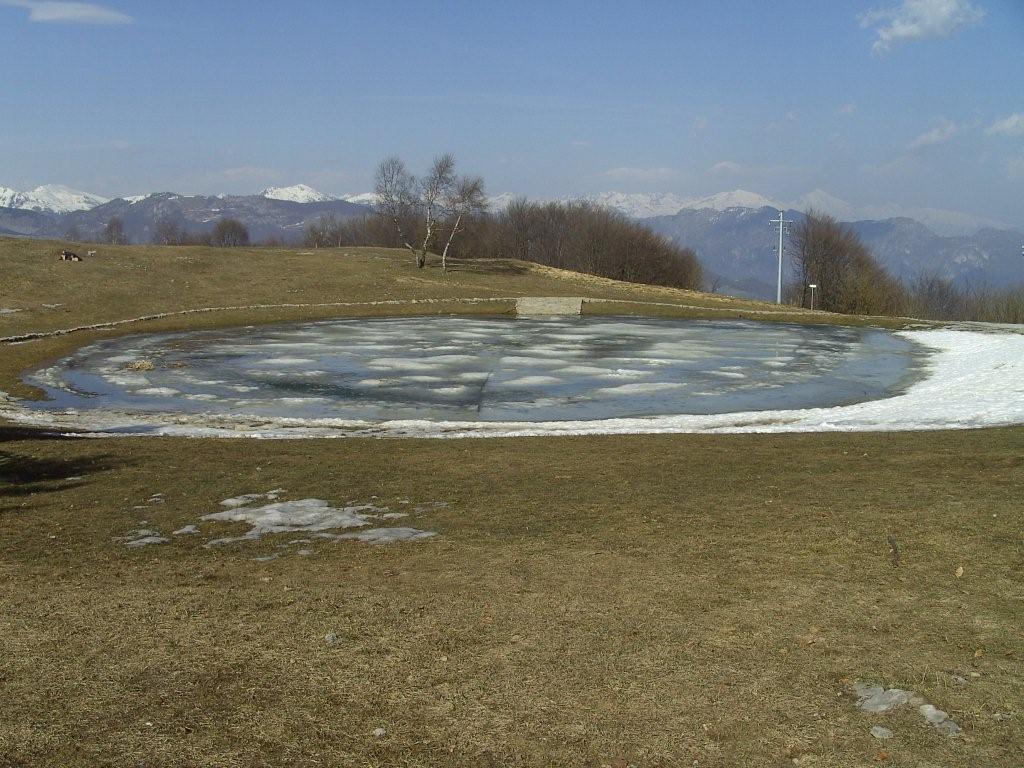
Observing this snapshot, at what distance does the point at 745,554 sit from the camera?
27.8 ft

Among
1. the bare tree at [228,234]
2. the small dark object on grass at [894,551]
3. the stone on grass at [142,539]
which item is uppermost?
the bare tree at [228,234]

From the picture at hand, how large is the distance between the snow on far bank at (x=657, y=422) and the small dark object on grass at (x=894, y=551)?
7870mm

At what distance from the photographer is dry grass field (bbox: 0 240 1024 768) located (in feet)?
17.8

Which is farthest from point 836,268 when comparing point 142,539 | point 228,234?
point 228,234

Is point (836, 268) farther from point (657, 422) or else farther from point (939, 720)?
point (939, 720)

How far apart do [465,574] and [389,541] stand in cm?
145

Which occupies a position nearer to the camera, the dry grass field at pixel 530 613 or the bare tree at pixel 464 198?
the dry grass field at pixel 530 613

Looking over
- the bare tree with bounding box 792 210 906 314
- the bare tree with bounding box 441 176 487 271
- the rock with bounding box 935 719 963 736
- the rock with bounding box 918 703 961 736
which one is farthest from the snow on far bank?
the bare tree with bounding box 792 210 906 314

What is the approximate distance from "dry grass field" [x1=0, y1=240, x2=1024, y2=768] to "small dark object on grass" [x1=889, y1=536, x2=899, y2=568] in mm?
44

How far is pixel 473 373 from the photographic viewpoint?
85.2ft

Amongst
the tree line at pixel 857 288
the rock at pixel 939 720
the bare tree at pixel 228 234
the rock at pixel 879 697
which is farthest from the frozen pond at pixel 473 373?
the bare tree at pixel 228 234

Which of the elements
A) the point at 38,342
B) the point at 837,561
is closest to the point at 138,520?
the point at 837,561

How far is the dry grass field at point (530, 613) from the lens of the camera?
544 centimetres

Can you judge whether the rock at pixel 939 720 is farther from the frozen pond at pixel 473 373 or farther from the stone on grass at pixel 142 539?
the frozen pond at pixel 473 373
